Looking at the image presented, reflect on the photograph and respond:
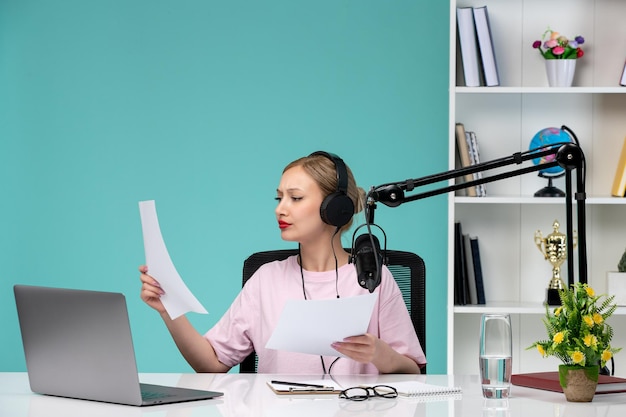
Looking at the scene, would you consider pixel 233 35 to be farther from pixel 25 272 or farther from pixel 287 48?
pixel 25 272

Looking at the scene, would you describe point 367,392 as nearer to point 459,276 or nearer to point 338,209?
point 338,209


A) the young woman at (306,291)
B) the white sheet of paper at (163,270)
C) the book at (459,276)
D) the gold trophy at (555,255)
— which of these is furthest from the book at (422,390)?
the gold trophy at (555,255)

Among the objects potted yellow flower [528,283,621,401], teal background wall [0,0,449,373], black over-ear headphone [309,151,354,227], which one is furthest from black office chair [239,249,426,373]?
teal background wall [0,0,449,373]

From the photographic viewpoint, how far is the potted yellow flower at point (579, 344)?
1595mm

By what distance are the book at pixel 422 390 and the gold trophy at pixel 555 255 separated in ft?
5.17

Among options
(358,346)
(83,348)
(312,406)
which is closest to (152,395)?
(83,348)

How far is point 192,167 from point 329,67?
2.34 feet

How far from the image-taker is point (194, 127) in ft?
12.0

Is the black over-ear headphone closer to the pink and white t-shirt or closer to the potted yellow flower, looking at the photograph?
the pink and white t-shirt

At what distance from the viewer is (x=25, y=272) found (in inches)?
146

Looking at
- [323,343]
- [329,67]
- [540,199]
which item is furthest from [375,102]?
[323,343]

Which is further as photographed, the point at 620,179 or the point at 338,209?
the point at 620,179

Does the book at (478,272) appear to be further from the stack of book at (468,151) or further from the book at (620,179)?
the book at (620,179)

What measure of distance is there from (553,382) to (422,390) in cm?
28
